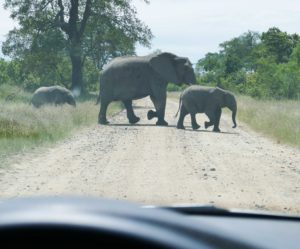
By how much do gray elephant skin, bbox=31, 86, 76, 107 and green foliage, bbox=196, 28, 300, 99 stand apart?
247 inches

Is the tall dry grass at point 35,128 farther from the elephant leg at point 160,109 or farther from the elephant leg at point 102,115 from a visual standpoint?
the elephant leg at point 160,109

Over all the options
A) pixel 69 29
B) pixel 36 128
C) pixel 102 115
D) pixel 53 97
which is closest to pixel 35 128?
pixel 36 128

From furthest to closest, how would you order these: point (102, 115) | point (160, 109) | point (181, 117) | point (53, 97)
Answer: point (53, 97), point (102, 115), point (160, 109), point (181, 117)

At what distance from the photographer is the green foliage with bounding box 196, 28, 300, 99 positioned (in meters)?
48.9

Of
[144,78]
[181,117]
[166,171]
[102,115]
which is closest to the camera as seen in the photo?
[166,171]

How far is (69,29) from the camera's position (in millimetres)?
49438

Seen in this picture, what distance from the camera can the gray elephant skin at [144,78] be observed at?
89.8 feet

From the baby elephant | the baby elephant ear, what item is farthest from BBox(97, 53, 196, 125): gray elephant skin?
the baby elephant

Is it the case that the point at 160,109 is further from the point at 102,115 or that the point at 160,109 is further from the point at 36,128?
the point at 36,128

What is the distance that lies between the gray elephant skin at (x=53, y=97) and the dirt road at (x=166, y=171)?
51.8 ft

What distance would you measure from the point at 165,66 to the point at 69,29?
22.8 meters

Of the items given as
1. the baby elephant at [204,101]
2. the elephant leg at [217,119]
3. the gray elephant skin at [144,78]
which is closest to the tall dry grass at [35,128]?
the gray elephant skin at [144,78]

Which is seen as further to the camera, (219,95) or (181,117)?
(219,95)

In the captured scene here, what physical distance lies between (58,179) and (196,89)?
13.7m
